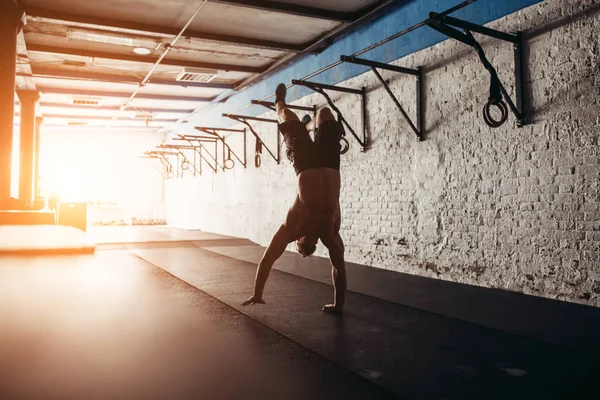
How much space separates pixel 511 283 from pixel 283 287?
2.52m

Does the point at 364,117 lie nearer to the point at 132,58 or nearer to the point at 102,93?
the point at 132,58

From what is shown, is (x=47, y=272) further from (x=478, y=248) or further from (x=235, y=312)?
(x=478, y=248)

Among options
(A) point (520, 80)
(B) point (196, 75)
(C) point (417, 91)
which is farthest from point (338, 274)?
(B) point (196, 75)

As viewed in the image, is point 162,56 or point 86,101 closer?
point 162,56

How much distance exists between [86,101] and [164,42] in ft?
22.1

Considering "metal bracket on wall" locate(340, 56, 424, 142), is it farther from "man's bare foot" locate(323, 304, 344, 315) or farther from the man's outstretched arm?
"man's bare foot" locate(323, 304, 344, 315)

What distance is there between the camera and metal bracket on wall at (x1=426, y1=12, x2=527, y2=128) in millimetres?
4305

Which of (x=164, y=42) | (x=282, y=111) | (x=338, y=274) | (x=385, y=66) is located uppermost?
(x=164, y=42)

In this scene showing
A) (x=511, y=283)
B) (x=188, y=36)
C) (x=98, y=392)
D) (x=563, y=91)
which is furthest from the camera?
(x=188, y=36)

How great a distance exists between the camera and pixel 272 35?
27.3 ft

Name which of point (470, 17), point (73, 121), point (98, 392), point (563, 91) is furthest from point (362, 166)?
point (73, 121)

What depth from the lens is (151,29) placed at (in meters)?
7.77

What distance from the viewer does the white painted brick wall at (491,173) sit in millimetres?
4016

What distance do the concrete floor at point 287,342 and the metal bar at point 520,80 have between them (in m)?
1.88
